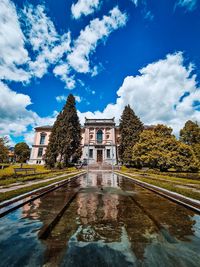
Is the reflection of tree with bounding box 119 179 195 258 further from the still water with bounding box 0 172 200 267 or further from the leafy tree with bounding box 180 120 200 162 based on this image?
the leafy tree with bounding box 180 120 200 162

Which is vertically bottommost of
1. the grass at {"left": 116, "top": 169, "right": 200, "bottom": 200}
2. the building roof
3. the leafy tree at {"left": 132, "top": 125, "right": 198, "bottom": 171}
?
the grass at {"left": 116, "top": 169, "right": 200, "bottom": 200}

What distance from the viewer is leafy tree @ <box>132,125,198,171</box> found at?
22250 millimetres

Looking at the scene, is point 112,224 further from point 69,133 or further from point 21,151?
point 21,151

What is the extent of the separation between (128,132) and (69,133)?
15.4 metres

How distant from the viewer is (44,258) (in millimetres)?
2305

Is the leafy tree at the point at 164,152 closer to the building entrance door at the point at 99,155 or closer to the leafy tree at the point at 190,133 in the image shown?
the leafy tree at the point at 190,133

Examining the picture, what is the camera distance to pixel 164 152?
23422 mm

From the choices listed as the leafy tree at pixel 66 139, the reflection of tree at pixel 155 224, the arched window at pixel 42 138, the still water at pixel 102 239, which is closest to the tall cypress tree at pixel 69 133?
the leafy tree at pixel 66 139

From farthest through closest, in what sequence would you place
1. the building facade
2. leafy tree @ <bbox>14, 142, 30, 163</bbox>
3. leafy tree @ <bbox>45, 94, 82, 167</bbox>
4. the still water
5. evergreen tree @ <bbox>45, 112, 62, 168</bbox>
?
leafy tree @ <bbox>14, 142, 30, 163</bbox>, the building facade, leafy tree @ <bbox>45, 94, 82, 167</bbox>, evergreen tree @ <bbox>45, 112, 62, 168</bbox>, the still water

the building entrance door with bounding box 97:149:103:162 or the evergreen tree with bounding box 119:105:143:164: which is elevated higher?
the evergreen tree with bounding box 119:105:143:164

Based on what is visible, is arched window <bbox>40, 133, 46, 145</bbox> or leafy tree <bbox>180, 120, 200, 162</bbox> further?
arched window <bbox>40, 133, 46, 145</bbox>

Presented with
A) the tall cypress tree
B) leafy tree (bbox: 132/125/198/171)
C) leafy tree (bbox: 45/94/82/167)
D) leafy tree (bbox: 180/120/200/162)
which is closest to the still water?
leafy tree (bbox: 132/125/198/171)

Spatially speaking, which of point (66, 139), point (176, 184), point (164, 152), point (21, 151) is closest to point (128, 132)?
point (164, 152)

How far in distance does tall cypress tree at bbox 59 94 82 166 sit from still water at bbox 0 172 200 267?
95.7ft
